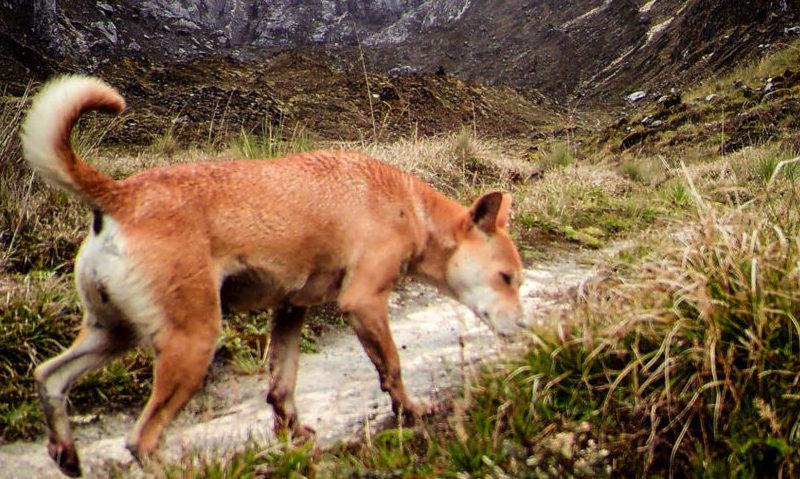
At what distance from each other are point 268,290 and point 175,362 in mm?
584

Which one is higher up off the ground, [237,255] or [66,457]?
[237,255]

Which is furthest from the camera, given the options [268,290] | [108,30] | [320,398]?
[108,30]

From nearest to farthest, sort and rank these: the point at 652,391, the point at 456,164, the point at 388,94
→ the point at 652,391 → the point at 456,164 → the point at 388,94

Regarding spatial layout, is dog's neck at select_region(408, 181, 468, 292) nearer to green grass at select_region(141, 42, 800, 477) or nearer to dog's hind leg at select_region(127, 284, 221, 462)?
green grass at select_region(141, 42, 800, 477)

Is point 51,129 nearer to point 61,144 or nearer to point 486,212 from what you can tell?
point 61,144

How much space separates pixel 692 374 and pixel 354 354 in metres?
2.45

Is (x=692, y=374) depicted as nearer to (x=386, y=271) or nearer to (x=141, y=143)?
(x=386, y=271)

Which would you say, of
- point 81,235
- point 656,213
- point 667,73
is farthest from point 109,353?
point 667,73

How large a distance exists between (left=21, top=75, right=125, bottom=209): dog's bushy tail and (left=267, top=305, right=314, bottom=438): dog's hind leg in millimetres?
1046

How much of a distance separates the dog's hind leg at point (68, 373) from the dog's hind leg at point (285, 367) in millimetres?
745

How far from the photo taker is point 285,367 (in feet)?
10.7

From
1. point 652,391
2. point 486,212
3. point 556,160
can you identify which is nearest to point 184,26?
point 556,160

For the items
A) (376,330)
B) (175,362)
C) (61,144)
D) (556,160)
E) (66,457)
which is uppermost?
(61,144)

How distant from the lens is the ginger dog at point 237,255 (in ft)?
8.23
